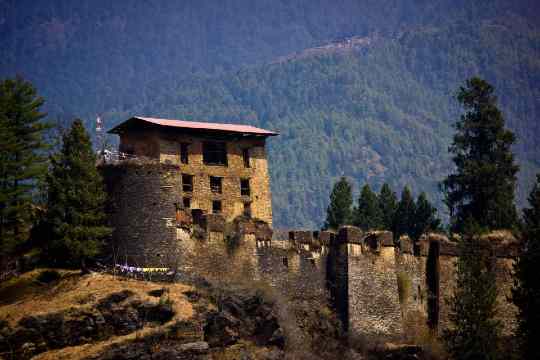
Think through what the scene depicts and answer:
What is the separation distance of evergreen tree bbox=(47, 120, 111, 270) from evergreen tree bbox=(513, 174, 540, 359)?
29697 millimetres

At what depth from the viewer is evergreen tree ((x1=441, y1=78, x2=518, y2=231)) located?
100375mm

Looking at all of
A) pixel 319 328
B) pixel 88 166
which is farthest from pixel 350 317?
pixel 88 166

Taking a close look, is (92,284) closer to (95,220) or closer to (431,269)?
(95,220)

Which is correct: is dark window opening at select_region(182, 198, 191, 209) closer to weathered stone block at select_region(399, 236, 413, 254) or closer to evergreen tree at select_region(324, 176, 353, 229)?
weathered stone block at select_region(399, 236, 413, 254)

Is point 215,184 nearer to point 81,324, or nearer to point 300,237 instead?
point 300,237

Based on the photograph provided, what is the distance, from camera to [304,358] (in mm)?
76625

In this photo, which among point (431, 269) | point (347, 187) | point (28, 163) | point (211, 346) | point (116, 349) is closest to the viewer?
point (116, 349)

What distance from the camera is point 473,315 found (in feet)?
269

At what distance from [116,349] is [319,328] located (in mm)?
18233

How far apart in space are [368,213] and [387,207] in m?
4.00

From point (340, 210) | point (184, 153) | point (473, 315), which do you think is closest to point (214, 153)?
point (184, 153)

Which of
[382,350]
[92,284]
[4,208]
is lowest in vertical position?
[382,350]

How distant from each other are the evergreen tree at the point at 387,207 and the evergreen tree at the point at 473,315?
19.3 m

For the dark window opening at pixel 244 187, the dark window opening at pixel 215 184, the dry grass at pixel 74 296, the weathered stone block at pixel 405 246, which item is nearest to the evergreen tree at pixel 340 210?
the dark window opening at pixel 244 187
